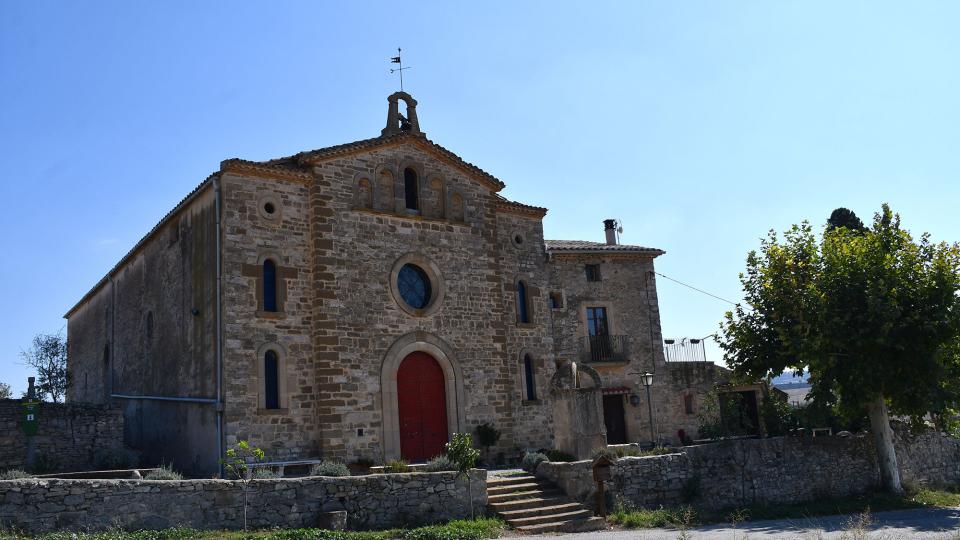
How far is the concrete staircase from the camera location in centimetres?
1469

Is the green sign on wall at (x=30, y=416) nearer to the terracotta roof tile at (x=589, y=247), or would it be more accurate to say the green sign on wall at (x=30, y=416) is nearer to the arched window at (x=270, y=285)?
the arched window at (x=270, y=285)

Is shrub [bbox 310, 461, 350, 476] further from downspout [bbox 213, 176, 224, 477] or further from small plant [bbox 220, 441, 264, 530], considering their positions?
downspout [bbox 213, 176, 224, 477]

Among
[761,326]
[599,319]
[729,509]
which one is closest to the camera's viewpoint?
[729,509]

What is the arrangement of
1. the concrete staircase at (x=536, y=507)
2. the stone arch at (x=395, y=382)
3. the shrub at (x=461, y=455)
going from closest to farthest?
1. the concrete staircase at (x=536, y=507)
2. the shrub at (x=461, y=455)
3. the stone arch at (x=395, y=382)

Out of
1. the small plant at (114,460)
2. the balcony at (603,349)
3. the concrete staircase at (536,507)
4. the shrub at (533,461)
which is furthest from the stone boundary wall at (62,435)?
the balcony at (603,349)

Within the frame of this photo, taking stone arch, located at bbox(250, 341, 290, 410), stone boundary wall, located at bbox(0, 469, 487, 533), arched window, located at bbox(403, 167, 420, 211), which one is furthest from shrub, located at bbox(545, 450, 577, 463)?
arched window, located at bbox(403, 167, 420, 211)

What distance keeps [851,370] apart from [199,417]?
15.5 metres

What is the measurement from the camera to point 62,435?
57.8 ft

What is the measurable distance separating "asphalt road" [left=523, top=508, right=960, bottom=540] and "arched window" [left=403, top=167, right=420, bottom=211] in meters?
10.2

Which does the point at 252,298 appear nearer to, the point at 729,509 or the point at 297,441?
the point at 297,441

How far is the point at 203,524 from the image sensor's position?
12.6 metres

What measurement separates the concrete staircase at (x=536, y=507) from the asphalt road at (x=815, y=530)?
1.81 ft

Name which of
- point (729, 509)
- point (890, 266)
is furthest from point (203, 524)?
point (890, 266)

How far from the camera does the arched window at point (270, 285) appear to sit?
59.9ft
